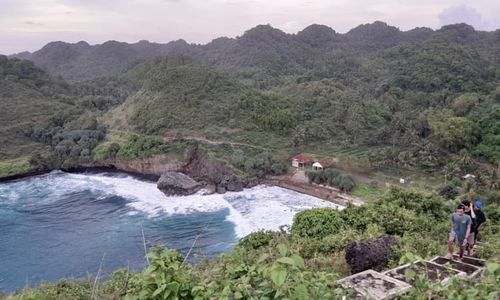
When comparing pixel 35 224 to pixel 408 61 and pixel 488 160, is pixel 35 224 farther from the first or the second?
pixel 408 61

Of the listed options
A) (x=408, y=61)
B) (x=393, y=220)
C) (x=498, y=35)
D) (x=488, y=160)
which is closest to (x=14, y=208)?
(x=393, y=220)

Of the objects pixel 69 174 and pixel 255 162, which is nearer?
pixel 255 162

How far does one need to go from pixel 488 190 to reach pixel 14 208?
33.8 m

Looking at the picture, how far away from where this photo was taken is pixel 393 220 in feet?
38.4

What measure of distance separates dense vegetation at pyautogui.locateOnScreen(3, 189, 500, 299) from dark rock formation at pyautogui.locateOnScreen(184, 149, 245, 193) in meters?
18.7

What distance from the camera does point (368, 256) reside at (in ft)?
24.3

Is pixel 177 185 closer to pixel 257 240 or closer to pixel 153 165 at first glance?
pixel 153 165

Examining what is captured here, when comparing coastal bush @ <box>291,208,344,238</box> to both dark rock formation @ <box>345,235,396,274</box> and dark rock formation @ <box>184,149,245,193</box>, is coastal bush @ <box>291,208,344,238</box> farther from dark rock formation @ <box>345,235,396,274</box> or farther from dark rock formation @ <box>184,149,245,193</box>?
dark rock formation @ <box>184,149,245,193</box>

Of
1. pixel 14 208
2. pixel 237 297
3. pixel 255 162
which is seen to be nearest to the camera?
pixel 237 297

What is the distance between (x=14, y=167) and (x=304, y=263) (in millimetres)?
42544

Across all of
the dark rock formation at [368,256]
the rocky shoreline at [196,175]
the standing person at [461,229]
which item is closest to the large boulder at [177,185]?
the rocky shoreline at [196,175]

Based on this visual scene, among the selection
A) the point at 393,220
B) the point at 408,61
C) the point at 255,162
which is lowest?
the point at 255,162

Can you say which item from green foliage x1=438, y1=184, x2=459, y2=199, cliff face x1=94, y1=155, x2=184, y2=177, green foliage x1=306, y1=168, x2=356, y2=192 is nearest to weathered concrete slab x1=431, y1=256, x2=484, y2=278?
green foliage x1=438, y1=184, x2=459, y2=199

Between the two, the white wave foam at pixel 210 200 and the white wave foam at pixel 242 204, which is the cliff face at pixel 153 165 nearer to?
the white wave foam at pixel 210 200
